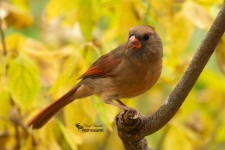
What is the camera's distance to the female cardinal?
329 cm

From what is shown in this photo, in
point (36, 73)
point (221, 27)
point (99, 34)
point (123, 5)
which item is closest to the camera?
point (221, 27)

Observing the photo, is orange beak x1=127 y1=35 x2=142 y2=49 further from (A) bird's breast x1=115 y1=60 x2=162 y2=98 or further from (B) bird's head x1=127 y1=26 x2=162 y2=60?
(A) bird's breast x1=115 y1=60 x2=162 y2=98

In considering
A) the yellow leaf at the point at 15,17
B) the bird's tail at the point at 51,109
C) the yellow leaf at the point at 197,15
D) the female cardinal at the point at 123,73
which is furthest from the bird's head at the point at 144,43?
the yellow leaf at the point at 15,17

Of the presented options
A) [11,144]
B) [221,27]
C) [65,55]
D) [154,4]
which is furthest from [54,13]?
[221,27]

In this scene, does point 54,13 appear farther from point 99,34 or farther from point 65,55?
point 99,34

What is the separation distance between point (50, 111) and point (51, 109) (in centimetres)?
1

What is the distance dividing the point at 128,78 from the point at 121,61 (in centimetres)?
15

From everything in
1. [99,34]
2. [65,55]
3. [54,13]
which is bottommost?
[99,34]

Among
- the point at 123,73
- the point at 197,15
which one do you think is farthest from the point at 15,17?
the point at 197,15

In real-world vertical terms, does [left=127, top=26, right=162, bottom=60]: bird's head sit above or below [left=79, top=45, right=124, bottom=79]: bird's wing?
above

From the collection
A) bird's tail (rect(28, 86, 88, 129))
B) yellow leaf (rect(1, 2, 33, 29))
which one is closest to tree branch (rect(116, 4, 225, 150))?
bird's tail (rect(28, 86, 88, 129))

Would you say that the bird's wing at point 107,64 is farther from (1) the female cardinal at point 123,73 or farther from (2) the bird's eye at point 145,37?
(2) the bird's eye at point 145,37

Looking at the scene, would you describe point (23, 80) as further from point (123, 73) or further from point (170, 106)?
point (170, 106)

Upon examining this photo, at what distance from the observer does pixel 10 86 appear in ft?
10.8
